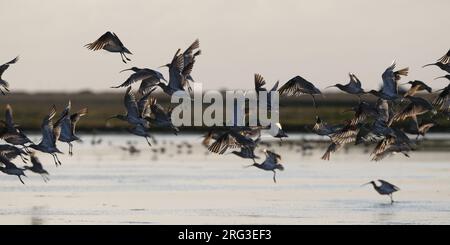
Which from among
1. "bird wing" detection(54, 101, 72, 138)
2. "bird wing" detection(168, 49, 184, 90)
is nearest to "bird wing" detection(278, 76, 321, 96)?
"bird wing" detection(168, 49, 184, 90)

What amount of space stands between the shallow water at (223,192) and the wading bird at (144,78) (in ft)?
8.43

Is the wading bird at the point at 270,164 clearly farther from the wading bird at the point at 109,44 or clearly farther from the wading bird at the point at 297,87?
the wading bird at the point at 109,44

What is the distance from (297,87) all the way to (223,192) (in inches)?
228

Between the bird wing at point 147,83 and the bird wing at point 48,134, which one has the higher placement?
the bird wing at point 147,83

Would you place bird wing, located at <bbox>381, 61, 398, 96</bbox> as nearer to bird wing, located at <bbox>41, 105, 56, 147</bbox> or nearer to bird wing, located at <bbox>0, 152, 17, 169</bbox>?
bird wing, located at <bbox>41, 105, 56, 147</bbox>

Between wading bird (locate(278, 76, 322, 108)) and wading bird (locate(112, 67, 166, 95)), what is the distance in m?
2.41

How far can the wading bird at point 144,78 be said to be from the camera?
27.5m

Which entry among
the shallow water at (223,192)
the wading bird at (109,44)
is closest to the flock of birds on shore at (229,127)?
the wading bird at (109,44)

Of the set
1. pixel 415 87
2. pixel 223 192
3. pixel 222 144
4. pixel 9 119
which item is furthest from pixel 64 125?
pixel 415 87

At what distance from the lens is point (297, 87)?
27812mm

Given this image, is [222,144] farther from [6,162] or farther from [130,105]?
[6,162]

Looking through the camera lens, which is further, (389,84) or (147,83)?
(147,83)
